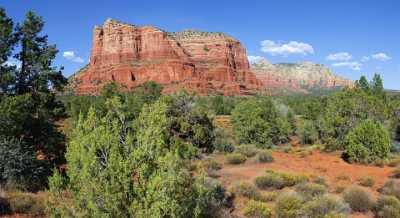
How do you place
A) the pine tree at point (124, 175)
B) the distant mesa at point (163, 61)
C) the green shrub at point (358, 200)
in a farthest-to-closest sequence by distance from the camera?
1. the distant mesa at point (163, 61)
2. the green shrub at point (358, 200)
3. the pine tree at point (124, 175)

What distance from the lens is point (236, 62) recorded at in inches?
7141

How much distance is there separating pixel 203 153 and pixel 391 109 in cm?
2801

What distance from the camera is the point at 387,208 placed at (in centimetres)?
1299

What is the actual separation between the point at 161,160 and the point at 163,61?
5634 inches

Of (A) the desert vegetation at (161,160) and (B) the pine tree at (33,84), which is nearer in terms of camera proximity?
(A) the desert vegetation at (161,160)

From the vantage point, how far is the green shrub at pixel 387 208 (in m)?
12.7

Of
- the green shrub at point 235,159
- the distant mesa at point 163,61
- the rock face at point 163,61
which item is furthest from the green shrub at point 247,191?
the rock face at point 163,61

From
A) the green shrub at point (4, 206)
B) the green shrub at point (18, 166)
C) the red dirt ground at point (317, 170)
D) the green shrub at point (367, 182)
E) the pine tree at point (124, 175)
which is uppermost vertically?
the pine tree at point (124, 175)

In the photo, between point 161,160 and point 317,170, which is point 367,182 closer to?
point 317,170

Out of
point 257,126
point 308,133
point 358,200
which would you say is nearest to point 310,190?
point 358,200

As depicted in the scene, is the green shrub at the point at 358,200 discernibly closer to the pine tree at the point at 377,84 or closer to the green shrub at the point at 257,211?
the green shrub at the point at 257,211

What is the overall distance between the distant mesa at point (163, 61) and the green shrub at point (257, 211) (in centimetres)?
11781

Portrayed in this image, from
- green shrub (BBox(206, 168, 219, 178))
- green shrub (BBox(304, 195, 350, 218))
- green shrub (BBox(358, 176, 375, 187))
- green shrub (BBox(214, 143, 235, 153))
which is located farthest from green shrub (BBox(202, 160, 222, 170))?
green shrub (BBox(304, 195, 350, 218))

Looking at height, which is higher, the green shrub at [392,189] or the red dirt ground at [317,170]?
the green shrub at [392,189]
